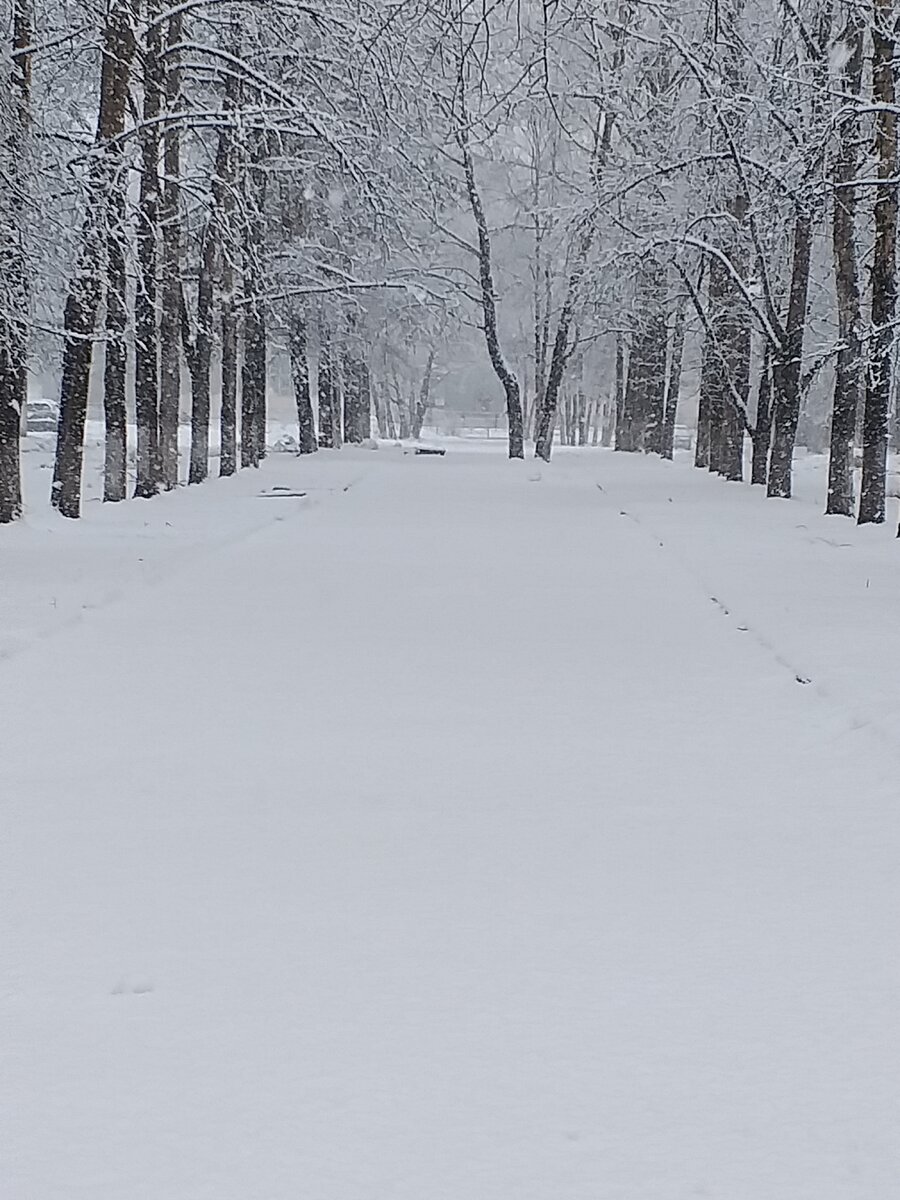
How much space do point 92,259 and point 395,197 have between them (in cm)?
766

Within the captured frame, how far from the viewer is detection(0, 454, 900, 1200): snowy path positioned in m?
2.97

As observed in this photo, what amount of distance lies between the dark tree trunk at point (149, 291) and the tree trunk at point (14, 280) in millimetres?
2543

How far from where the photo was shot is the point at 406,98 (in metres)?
17.8

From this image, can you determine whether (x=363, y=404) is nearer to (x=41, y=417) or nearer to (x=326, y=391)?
Result: (x=326, y=391)

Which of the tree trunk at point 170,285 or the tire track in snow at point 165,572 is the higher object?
the tree trunk at point 170,285

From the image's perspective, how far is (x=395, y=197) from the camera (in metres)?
23.0

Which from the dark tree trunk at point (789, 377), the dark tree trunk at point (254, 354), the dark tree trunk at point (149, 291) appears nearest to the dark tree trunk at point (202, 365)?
→ the dark tree trunk at point (254, 354)

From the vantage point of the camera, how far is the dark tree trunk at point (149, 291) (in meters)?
19.1

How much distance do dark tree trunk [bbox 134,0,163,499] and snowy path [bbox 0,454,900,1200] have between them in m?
12.1

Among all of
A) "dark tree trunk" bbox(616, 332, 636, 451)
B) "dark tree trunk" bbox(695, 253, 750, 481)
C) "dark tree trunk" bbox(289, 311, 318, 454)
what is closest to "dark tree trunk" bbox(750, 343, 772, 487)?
"dark tree trunk" bbox(695, 253, 750, 481)

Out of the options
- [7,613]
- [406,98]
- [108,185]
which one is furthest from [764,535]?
[7,613]

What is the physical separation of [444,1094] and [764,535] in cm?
1493

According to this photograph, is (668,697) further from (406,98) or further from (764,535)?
(406,98)

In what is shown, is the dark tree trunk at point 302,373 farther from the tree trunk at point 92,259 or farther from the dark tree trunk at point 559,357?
the tree trunk at point 92,259
